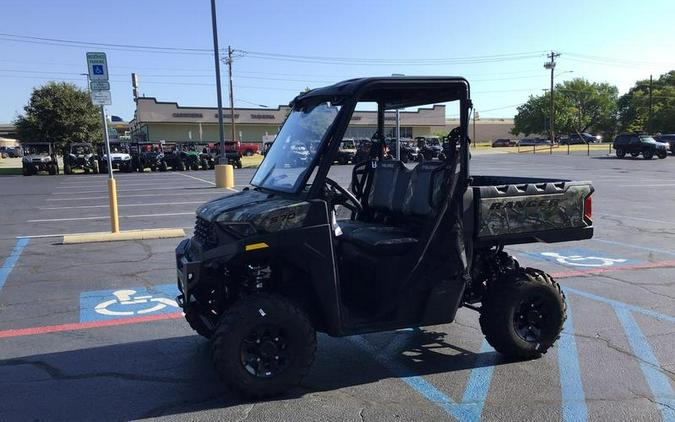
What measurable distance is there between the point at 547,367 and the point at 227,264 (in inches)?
102

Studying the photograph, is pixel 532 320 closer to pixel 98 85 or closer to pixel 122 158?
pixel 98 85

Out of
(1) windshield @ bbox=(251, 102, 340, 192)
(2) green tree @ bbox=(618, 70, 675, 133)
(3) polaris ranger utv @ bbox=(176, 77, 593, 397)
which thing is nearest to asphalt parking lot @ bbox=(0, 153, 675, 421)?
(3) polaris ranger utv @ bbox=(176, 77, 593, 397)

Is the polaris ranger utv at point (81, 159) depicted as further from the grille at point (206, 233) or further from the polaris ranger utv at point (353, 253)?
the grille at point (206, 233)

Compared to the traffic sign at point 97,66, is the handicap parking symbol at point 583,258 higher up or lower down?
lower down

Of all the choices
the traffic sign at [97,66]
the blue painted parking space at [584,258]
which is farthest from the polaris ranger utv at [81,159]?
the blue painted parking space at [584,258]

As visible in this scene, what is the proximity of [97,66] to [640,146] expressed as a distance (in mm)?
40788

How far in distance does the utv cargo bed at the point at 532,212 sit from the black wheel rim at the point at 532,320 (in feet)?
1.74

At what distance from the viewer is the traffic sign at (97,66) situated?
385 inches

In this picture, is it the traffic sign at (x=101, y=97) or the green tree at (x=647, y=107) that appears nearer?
the traffic sign at (x=101, y=97)

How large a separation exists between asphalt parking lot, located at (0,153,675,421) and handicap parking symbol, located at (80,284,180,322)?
2 cm

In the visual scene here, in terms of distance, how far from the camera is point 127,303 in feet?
20.2

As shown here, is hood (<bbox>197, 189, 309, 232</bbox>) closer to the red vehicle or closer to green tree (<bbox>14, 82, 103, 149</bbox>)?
green tree (<bbox>14, 82, 103, 149</bbox>)

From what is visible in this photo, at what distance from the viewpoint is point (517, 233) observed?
429 cm

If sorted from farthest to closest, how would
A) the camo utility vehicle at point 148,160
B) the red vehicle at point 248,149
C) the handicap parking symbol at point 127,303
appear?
the red vehicle at point 248,149 → the camo utility vehicle at point 148,160 → the handicap parking symbol at point 127,303
